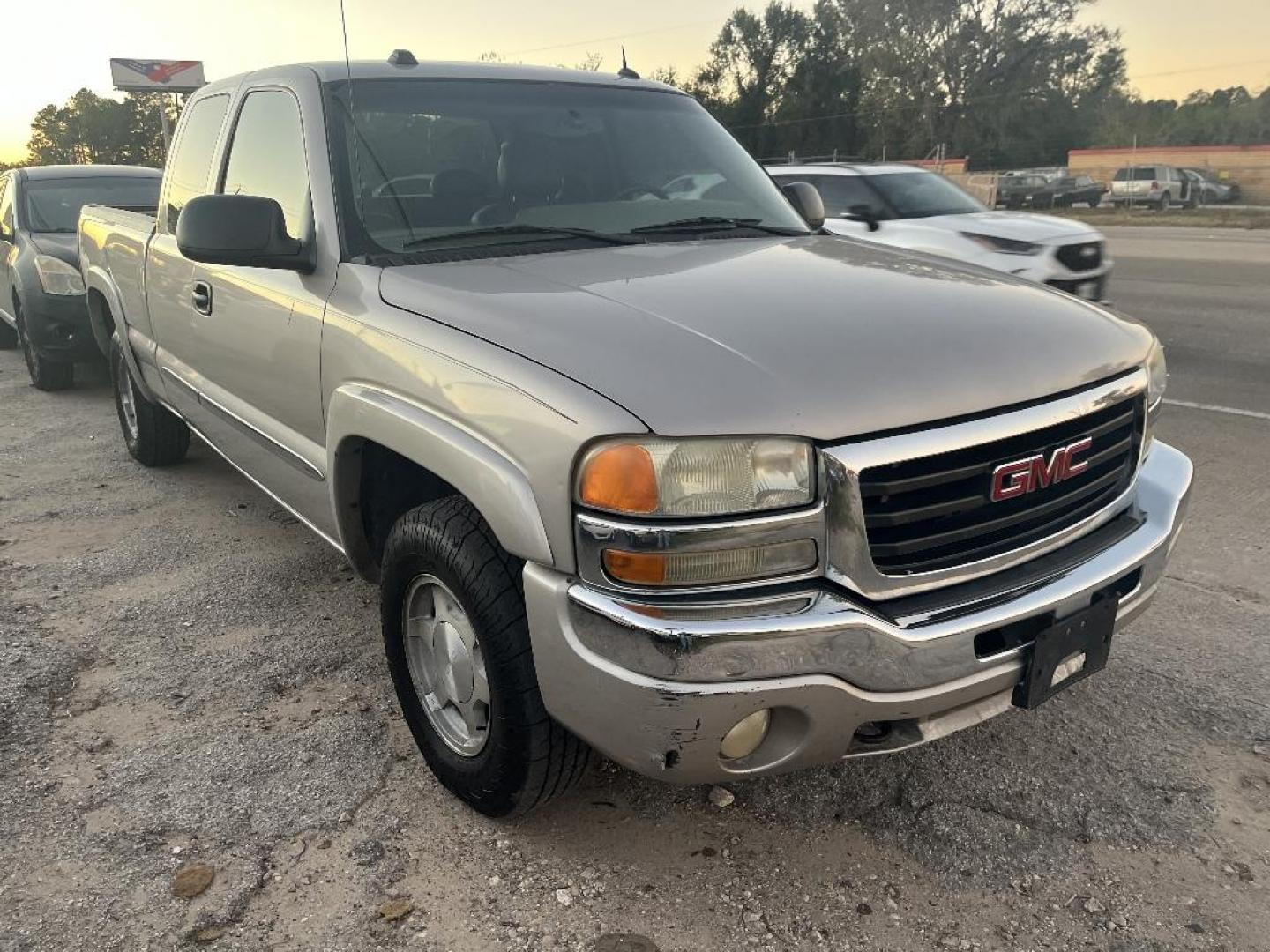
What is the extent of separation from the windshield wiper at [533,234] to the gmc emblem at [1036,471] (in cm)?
138

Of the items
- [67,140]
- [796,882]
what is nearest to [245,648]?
[796,882]

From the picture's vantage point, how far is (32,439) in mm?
6527

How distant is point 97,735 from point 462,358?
1.75 m

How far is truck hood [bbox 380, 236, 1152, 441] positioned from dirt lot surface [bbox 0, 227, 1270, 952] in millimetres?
1115

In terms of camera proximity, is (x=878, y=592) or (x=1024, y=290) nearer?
(x=878, y=592)

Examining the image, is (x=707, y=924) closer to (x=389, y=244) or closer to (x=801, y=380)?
(x=801, y=380)

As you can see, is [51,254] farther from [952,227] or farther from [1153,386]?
[1153,386]

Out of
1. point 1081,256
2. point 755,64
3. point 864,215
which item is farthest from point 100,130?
point 1081,256

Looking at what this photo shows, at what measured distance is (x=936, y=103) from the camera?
58688 mm

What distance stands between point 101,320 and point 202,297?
8.30 ft

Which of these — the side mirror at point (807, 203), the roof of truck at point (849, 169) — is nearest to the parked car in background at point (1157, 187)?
the roof of truck at point (849, 169)

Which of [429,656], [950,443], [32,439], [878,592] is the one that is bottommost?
[32,439]

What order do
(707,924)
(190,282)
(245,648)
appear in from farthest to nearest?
1. (190,282)
2. (245,648)
3. (707,924)

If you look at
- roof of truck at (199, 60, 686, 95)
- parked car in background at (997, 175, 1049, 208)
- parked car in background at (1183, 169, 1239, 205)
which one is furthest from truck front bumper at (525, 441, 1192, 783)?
parked car in background at (1183, 169, 1239, 205)
